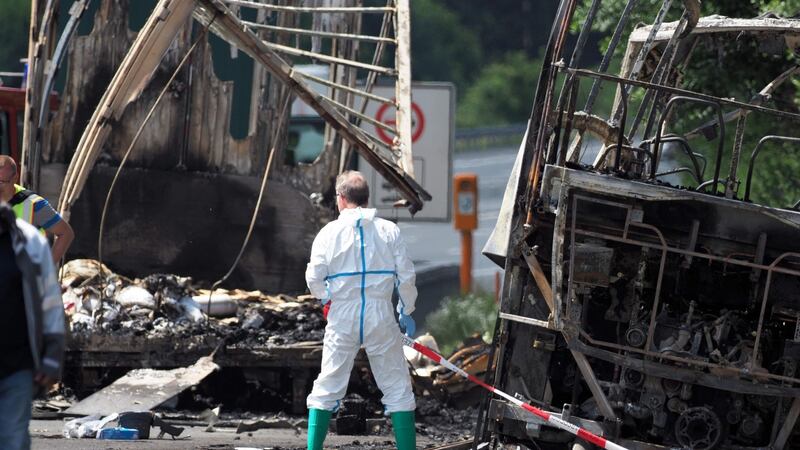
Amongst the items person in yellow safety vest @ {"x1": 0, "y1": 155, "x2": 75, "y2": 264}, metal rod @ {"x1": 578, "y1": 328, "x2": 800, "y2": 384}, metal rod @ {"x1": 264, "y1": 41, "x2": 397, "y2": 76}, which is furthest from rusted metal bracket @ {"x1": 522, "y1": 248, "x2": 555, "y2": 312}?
metal rod @ {"x1": 264, "y1": 41, "x2": 397, "y2": 76}

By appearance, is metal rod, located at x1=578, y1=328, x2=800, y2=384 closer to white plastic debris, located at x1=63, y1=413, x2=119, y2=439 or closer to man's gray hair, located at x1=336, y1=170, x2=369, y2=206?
man's gray hair, located at x1=336, y1=170, x2=369, y2=206

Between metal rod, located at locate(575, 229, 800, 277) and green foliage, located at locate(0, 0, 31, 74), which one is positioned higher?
green foliage, located at locate(0, 0, 31, 74)

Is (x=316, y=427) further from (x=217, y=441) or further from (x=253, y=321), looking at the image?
(x=253, y=321)

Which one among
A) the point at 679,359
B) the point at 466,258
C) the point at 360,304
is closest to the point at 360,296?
the point at 360,304

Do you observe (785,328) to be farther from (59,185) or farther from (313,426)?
(59,185)

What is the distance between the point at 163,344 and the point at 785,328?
5.32 meters

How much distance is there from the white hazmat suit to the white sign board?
28.2 ft

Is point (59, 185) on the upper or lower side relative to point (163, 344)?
upper

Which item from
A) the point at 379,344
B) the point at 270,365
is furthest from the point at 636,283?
the point at 270,365

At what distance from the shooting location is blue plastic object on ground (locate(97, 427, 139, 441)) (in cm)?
1050

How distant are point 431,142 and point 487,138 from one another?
3175 cm

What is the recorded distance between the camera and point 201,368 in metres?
12.2

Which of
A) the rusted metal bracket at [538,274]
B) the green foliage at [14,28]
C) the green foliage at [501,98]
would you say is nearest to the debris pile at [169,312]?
the rusted metal bracket at [538,274]

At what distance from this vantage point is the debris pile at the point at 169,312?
1258 centimetres
